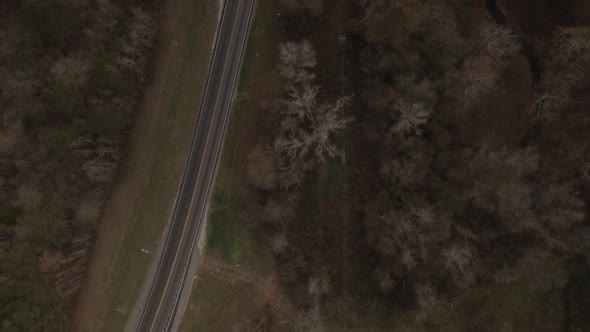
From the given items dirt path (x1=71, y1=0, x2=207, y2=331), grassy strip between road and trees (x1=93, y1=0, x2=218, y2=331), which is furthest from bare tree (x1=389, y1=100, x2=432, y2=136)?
dirt path (x1=71, y1=0, x2=207, y2=331)

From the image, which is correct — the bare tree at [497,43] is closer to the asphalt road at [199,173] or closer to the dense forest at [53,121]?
the asphalt road at [199,173]

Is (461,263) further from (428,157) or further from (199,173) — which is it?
(199,173)

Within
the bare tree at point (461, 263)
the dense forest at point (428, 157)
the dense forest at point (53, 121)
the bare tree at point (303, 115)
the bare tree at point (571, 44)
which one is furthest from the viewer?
the dense forest at point (53, 121)

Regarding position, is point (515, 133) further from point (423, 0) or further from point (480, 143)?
point (423, 0)

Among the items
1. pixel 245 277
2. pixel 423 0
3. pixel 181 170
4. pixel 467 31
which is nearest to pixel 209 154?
pixel 181 170

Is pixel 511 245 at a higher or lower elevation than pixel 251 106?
lower

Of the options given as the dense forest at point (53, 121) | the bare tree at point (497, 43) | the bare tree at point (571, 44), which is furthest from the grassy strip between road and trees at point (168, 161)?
the bare tree at point (571, 44)

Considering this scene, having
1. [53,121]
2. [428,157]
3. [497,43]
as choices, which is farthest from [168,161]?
[497,43]
